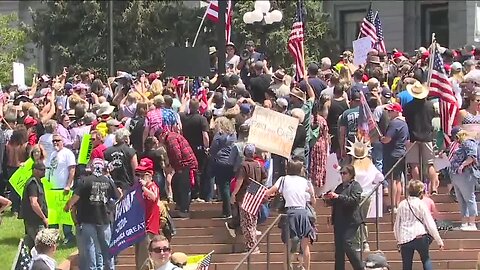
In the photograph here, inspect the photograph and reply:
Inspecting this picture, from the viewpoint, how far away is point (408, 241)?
13.9 metres

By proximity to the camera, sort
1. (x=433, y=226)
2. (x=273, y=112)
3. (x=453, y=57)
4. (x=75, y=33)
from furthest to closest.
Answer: (x=75, y=33) < (x=453, y=57) < (x=273, y=112) < (x=433, y=226)

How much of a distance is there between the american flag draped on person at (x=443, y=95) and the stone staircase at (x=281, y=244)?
1.13 metres

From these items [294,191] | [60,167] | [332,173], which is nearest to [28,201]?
[60,167]

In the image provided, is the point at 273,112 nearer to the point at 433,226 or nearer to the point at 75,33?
the point at 433,226

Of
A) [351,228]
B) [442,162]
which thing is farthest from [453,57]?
[351,228]

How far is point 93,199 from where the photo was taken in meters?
14.6

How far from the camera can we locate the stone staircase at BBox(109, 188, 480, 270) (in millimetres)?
15391

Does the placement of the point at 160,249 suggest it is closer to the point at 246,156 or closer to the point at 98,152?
the point at 246,156

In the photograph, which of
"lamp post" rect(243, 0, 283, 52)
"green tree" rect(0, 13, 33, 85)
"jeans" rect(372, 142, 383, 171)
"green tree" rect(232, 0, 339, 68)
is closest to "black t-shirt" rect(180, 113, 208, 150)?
"jeans" rect(372, 142, 383, 171)

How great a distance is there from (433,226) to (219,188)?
180 inches

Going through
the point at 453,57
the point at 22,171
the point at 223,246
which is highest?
the point at 453,57

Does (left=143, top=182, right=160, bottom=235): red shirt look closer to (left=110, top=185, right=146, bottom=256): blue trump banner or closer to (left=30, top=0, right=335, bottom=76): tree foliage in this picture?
(left=110, top=185, right=146, bottom=256): blue trump banner

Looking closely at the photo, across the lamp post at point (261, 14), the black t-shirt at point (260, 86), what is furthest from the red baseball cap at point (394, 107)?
the lamp post at point (261, 14)

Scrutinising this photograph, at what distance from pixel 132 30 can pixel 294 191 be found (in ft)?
102
